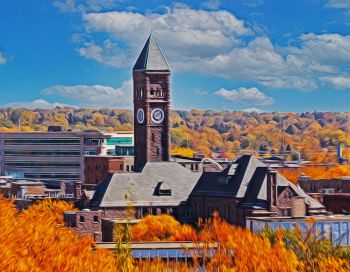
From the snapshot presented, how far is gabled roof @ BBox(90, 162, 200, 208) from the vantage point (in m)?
102

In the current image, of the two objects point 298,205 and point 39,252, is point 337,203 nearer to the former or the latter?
point 298,205

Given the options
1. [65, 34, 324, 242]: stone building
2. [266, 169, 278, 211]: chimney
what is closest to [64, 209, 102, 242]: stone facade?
[65, 34, 324, 242]: stone building

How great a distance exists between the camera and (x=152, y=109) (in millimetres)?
115500

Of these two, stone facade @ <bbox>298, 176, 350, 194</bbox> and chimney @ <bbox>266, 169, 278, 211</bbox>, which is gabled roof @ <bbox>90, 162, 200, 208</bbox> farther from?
stone facade @ <bbox>298, 176, 350, 194</bbox>

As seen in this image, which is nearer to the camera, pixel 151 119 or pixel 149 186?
pixel 149 186

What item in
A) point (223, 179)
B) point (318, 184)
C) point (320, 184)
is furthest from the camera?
point (320, 184)

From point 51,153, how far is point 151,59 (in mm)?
74541

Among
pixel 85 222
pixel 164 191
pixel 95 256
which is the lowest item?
pixel 85 222

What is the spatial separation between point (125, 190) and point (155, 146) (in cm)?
1402

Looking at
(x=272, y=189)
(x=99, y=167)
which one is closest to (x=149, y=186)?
(x=272, y=189)

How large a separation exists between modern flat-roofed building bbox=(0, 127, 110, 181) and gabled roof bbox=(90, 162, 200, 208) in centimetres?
7679

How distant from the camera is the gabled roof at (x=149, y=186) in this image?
334ft

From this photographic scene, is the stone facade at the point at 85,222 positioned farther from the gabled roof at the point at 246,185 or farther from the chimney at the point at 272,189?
the chimney at the point at 272,189

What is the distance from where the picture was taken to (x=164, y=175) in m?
106
